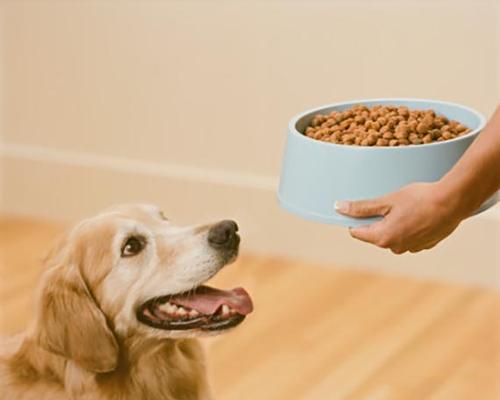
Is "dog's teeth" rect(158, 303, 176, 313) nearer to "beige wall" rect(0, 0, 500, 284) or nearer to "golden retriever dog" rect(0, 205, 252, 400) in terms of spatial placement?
"golden retriever dog" rect(0, 205, 252, 400)

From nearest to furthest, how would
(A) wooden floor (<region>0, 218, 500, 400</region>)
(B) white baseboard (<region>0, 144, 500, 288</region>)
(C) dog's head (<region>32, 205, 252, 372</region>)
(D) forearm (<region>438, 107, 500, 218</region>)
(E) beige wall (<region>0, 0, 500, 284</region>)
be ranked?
(D) forearm (<region>438, 107, 500, 218</region>)
(C) dog's head (<region>32, 205, 252, 372</region>)
(A) wooden floor (<region>0, 218, 500, 400</region>)
(E) beige wall (<region>0, 0, 500, 284</region>)
(B) white baseboard (<region>0, 144, 500, 288</region>)

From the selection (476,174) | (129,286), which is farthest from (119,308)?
(476,174)

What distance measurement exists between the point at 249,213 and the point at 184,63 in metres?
0.29

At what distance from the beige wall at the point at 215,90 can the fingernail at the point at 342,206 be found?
708mm

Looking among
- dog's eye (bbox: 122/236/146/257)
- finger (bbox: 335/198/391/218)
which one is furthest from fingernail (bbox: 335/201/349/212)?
dog's eye (bbox: 122/236/146/257)

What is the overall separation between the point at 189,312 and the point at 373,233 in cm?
23

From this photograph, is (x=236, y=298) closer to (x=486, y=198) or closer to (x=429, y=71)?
(x=486, y=198)

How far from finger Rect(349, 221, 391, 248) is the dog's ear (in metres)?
0.29

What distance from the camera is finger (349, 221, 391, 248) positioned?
1210 mm

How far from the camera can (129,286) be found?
1.26 m

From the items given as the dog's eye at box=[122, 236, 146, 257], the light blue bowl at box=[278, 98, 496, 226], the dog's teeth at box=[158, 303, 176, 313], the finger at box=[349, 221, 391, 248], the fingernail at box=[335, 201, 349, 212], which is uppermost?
the light blue bowl at box=[278, 98, 496, 226]

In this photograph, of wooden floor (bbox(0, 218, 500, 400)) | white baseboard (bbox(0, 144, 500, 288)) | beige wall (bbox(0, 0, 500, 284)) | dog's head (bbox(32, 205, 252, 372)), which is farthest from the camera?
white baseboard (bbox(0, 144, 500, 288))

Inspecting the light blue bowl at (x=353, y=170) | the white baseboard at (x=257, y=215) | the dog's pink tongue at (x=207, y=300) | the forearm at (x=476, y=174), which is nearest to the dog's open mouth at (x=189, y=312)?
the dog's pink tongue at (x=207, y=300)

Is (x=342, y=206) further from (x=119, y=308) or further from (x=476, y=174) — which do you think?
(x=119, y=308)
